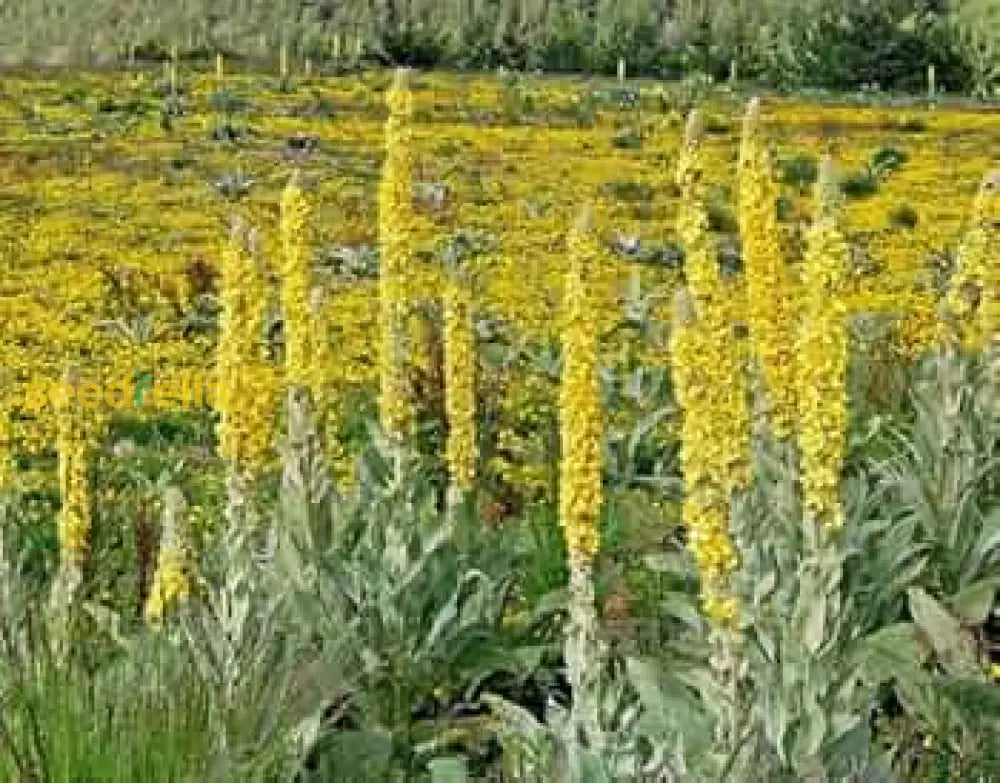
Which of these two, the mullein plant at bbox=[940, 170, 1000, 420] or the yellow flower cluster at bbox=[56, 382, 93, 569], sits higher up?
the mullein plant at bbox=[940, 170, 1000, 420]

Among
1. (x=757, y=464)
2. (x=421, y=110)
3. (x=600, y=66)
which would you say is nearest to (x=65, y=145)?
(x=421, y=110)

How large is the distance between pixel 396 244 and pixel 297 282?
1.14 ft

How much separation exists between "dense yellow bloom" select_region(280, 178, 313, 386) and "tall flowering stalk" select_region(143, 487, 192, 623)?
695 millimetres

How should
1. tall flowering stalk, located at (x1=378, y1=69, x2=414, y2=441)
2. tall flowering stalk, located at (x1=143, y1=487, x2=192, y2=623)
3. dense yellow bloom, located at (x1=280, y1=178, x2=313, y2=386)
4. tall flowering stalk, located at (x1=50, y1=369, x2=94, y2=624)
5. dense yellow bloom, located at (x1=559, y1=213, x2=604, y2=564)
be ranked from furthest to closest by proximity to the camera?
tall flowering stalk, located at (x1=50, y1=369, x2=94, y2=624), tall flowering stalk, located at (x1=378, y1=69, x2=414, y2=441), dense yellow bloom, located at (x1=280, y1=178, x2=313, y2=386), tall flowering stalk, located at (x1=143, y1=487, x2=192, y2=623), dense yellow bloom, located at (x1=559, y1=213, x2=604, y2=564)

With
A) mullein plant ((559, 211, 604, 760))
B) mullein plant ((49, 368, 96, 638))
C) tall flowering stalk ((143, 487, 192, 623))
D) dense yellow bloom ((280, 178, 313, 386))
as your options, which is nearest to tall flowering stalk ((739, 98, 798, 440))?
mullein plant ((559, 211, 604, 760))

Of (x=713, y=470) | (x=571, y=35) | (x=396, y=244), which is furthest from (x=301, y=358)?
(x=571, y=35)

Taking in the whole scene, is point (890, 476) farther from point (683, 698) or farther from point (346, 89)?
point (346, 89)

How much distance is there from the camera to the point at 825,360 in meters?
4.95

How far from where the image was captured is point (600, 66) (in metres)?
61.4

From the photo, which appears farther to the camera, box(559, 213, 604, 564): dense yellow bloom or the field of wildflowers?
box(559, 213, 604, 564): dense yellow bloom

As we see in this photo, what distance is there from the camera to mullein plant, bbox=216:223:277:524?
610cm

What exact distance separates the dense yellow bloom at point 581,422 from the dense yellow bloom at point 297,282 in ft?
4.55

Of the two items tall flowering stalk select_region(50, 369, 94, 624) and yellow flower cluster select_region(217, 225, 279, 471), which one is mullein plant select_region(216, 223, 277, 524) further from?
tall flowering stalk select_region(50, 369, 94, 624)

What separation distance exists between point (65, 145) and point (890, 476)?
2514 centimetres
